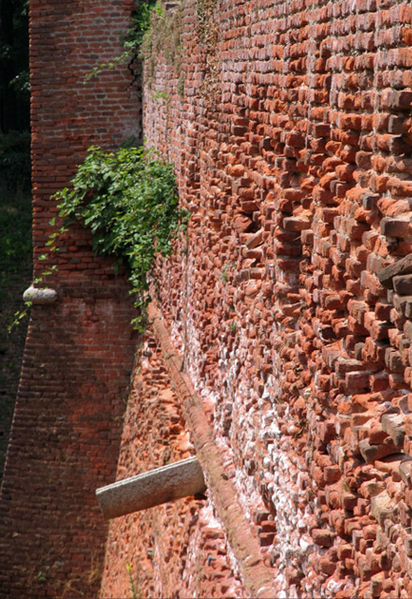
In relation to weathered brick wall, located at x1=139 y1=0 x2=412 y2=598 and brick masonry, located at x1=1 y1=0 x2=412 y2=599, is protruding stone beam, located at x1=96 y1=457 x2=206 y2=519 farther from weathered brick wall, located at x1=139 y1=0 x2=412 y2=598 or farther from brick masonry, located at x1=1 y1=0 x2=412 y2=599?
weathered brick wall, located at x1=139 y1=0 x2=412 y2=598

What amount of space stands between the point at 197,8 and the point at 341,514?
4067 millimetres

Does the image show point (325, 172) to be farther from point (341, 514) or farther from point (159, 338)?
point (159, 338)

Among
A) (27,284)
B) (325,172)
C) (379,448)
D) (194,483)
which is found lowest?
(27,284)

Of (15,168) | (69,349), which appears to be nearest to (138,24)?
→ (69,349)

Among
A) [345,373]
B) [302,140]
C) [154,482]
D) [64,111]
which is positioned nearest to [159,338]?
[154,482]

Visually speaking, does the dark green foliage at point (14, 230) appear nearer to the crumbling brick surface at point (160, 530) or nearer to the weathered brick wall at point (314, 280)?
the crumbling brick surface at point (160, 530)

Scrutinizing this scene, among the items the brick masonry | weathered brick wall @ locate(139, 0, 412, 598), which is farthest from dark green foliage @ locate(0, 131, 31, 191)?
weathered brick wall @ locate(139, 0, 412, 598)

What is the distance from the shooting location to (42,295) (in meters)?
9.80

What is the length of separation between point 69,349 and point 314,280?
22.3 ft

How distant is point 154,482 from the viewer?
19.5 feet

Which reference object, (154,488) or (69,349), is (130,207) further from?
(154,488)

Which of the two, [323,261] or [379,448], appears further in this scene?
[323,261]

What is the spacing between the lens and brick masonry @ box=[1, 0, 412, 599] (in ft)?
8.83

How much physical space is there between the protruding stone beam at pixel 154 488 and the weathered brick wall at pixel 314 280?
40cm
